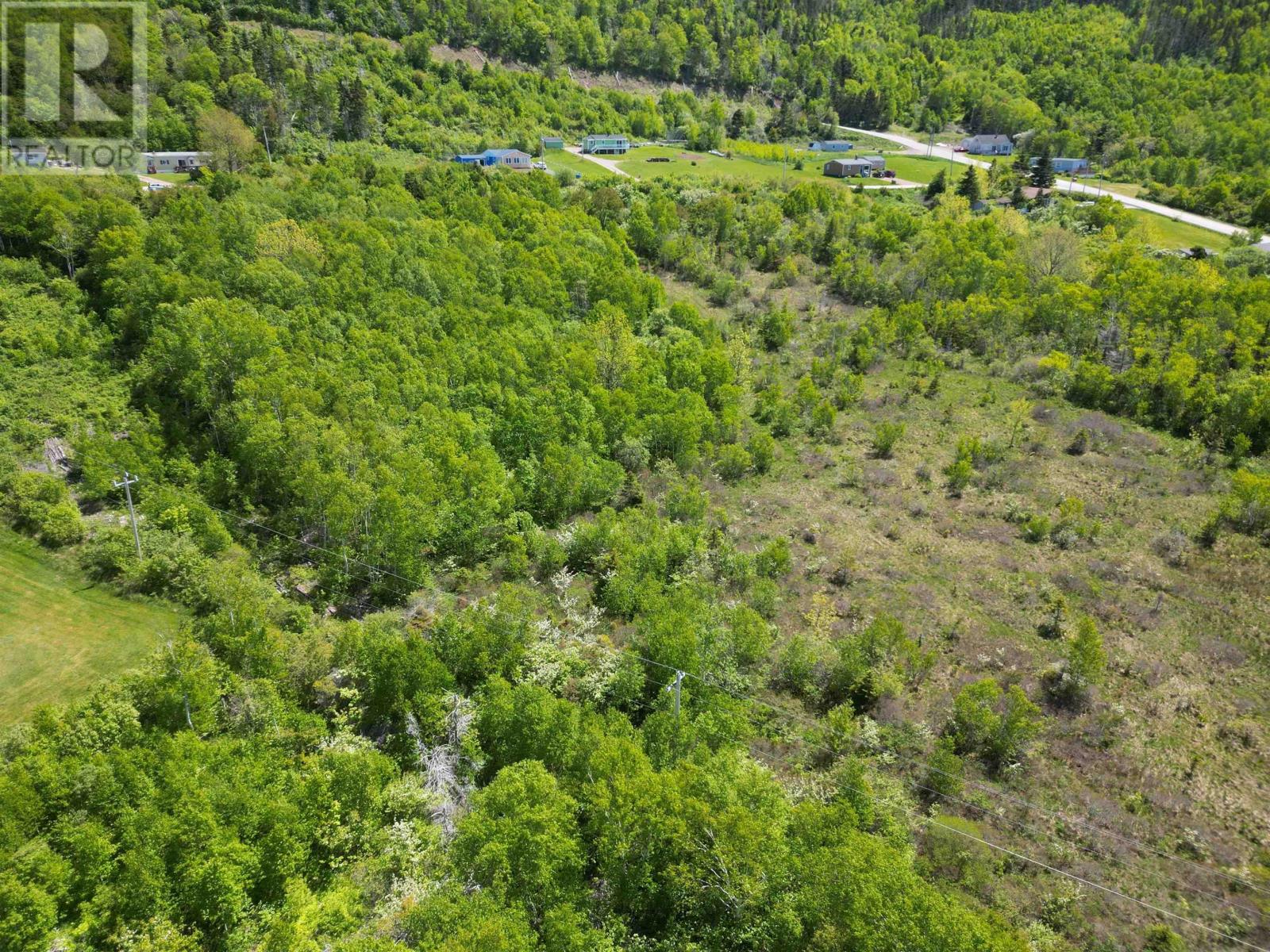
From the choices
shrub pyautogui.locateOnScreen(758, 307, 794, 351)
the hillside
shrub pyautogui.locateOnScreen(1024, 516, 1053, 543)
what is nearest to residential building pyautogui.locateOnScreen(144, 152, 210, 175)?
the hillside

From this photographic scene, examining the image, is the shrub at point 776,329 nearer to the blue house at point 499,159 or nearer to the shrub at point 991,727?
the shrub at point 991,727

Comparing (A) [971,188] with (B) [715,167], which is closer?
(A) [971,188]

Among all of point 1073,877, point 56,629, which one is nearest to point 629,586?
point 1073,877

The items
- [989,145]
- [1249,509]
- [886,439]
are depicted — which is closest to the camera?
[1249,509]

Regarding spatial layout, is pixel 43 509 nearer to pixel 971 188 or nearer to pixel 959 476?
pixel 959 476

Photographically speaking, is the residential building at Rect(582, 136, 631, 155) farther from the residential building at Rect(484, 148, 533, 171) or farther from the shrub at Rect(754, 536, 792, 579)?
the shrub at Rect(754, 536, 792, 579)

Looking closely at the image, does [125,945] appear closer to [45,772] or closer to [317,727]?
[45,772]
